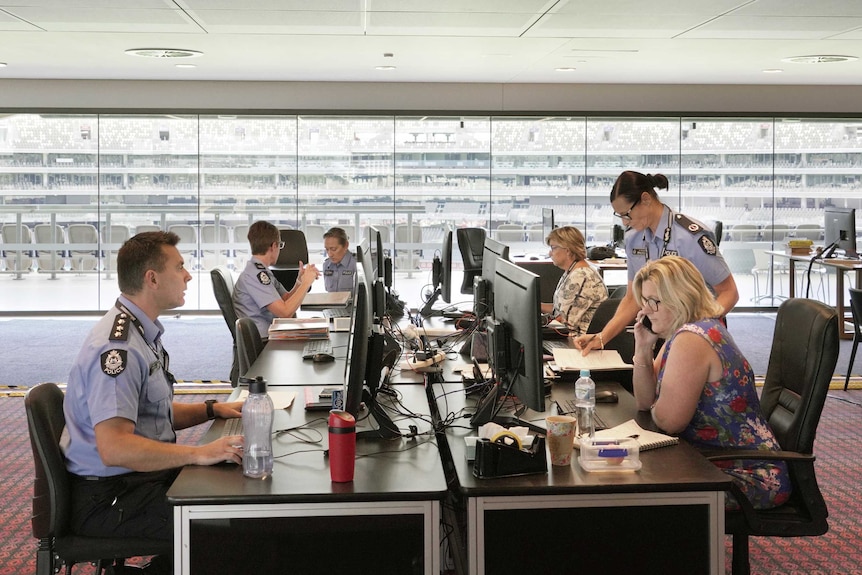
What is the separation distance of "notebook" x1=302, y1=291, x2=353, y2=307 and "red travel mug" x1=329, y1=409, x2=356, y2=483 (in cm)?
406

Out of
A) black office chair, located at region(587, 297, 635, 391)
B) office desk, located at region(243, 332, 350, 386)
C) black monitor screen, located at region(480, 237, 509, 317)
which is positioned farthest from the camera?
black office chair, located at region(587, 297, 635, 391)

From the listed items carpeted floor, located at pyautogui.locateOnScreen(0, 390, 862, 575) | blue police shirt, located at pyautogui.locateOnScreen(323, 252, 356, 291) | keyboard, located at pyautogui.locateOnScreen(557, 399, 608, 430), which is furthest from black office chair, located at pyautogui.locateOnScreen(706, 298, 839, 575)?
blue police shirt, located at pyautogui.locateOnScreen(323, 252, 356, 291)

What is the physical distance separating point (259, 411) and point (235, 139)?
8848mm

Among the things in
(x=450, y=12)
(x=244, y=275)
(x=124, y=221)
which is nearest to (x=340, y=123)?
(x=124, y=221)

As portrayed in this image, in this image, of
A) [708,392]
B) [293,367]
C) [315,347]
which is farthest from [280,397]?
[708,392]

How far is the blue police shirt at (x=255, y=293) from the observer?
5.51 meters

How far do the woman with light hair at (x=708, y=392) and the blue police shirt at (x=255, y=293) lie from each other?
3.01 m

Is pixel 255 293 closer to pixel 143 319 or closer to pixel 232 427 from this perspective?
pixel 232 427

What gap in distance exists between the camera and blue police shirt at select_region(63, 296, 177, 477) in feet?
8.48

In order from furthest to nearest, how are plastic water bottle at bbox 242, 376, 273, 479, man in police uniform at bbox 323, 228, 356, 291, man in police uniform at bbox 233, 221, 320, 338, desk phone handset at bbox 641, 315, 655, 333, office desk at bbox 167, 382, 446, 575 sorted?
man in police uniform at bbox 323, 228, 356, 291 < man in police uniform at bbox 233, 221, 320, 338 < desk phone handset at bbox 641, 315, 655, 333 < plastic water bottle at bbox 242, 376, 273, 479 < office desk at bbox 167, 382, 446, 575

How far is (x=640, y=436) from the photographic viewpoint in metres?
2.78

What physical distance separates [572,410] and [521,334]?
1.81 feet

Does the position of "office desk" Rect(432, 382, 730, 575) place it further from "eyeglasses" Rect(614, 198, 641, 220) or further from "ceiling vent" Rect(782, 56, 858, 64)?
"ceiling vent" Rect(782, 56, 858, 64)

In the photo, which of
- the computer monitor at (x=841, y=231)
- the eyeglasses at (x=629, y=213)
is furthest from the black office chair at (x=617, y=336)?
the computer monitor at (x=841, y=231)
